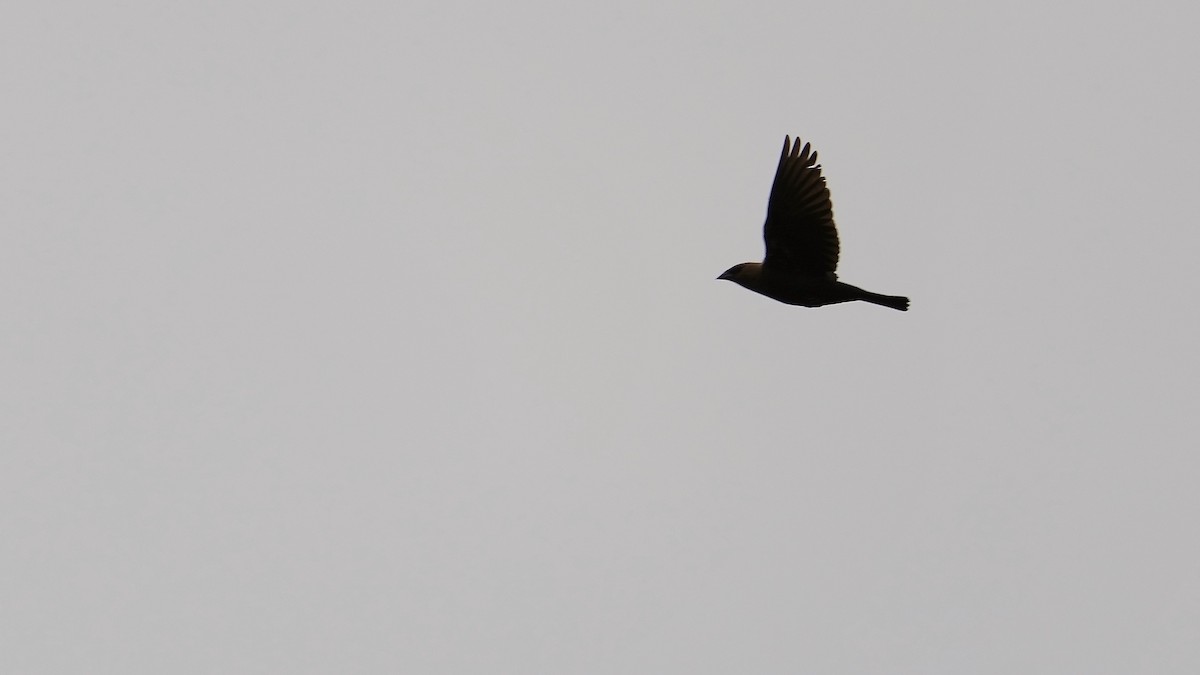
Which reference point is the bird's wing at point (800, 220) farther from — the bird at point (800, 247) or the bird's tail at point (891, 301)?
the bird's tail at point (891, 301)

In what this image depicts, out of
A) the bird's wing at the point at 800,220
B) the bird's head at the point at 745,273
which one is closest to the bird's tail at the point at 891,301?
the bird's wing at the point at 800,220

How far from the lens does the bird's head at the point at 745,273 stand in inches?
653

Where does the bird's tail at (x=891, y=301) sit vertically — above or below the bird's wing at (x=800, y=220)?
below

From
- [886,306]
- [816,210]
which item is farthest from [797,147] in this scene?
[886,306]

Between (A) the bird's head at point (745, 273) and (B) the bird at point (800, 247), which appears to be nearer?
(B) the bird at point (800, 247)

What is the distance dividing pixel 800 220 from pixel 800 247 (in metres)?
0.29

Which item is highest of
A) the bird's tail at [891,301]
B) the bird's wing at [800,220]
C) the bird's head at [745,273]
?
the bird's wing at [800,220]

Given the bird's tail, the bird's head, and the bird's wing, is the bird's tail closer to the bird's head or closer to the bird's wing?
the bird's wing

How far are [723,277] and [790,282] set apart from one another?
0.78 m

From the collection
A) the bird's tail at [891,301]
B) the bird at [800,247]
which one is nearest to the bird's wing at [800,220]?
the bird at [800,247]

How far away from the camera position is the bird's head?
16578 millimetres

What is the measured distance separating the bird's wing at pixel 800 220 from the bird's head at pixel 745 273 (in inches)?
7.7

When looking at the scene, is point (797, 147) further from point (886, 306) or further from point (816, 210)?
point (886, 306)

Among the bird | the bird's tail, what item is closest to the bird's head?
the bird
